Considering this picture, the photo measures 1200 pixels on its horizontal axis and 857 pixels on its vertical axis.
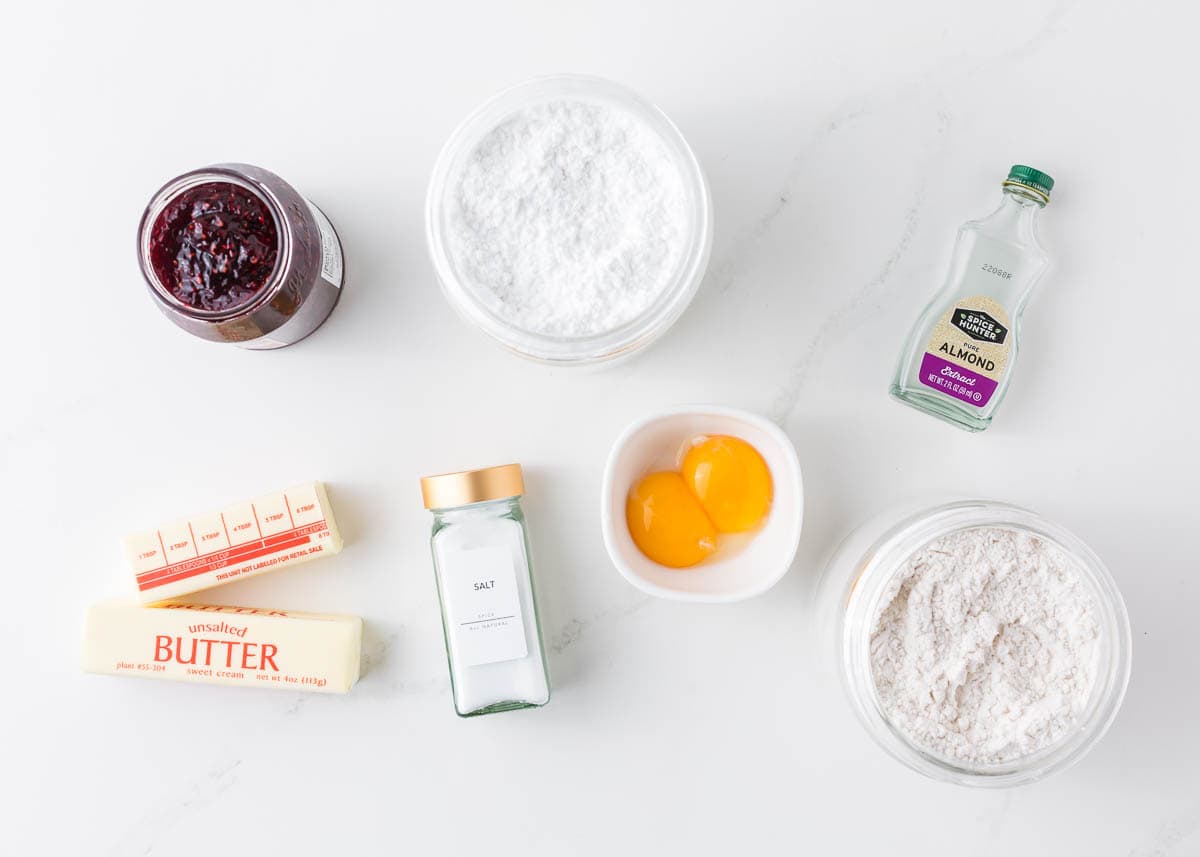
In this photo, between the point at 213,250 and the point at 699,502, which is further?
the point at 699,502

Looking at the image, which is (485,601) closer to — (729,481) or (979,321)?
(729,481)

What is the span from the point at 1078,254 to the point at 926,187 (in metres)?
0.17

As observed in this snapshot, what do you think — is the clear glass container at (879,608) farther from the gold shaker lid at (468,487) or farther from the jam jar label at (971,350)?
the gold shaker lid at (468,487)

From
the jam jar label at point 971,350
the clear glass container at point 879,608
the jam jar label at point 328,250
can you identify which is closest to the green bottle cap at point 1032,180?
the jam jar label at point 971,350

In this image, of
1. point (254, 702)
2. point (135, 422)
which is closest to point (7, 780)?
point (254, 702)

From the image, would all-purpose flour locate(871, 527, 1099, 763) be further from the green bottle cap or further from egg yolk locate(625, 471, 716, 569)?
the green bottle cap

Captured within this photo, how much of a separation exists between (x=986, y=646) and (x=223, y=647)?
711mm

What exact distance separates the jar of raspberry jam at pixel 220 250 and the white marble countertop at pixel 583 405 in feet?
0.47

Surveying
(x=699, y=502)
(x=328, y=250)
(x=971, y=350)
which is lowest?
(x=699, y=502)

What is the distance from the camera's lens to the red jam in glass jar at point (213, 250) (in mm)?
678

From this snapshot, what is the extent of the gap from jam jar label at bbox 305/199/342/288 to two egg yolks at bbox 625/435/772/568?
1.16ft

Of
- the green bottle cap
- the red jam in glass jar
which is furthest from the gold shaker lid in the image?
the green bottle cap

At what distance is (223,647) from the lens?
2.59 feet

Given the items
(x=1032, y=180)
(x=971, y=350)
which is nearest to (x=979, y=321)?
(x=971, y=350)
